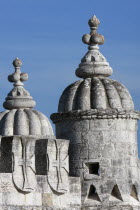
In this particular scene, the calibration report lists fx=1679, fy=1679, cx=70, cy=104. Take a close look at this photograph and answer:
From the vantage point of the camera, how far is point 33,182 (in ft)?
146

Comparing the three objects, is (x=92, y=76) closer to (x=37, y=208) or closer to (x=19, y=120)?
(x=37, y=208)

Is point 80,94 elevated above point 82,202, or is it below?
above

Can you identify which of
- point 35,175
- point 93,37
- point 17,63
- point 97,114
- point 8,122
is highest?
point 17,63

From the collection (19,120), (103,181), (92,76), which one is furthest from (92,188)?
(19,120)

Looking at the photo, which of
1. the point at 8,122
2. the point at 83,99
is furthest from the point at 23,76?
the point at 83,99

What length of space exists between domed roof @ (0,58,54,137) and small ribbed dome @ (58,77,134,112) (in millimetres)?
8317

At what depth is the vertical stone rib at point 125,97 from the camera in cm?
4781

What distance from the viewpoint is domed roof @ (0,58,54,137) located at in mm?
57250

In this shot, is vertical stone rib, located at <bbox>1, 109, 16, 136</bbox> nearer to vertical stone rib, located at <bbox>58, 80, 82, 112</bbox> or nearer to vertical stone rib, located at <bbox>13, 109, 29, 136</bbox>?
vertical stone rib, located at <bbox>13, 109, 29, 136</bbox>

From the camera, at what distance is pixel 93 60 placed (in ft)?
159

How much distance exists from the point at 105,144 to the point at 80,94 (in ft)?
5.39

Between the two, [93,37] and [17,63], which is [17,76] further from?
[93,37]

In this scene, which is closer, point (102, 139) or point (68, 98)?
point (102, 139)

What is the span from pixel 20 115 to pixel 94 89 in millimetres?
10011
